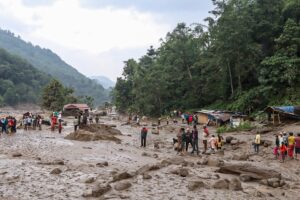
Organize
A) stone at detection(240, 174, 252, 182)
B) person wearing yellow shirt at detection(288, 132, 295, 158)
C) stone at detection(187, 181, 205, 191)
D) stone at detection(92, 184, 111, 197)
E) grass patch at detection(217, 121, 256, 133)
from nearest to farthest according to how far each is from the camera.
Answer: stone at detection(92, 184, 111, 197) → stone at detection(187, 181, 205, 191) → stone at detection(240, 174, 252, 182) → person wearing yellow shirt at detection(288, 132, 295, 158) → grass patch at detection(217, 121, 256, 133)

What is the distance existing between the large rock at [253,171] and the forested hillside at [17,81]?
427ft

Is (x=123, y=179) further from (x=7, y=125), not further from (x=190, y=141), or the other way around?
(x=7, y=125)

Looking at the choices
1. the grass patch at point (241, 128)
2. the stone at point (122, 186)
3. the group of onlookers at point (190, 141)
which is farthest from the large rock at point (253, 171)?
the grass patch at point (241, 128)

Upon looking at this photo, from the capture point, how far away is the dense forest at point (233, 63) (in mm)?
46344

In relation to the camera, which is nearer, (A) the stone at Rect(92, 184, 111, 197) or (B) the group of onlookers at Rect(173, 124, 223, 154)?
(A) the stone at Rect(92, 184, 111, 197)

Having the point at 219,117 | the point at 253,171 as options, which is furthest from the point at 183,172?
the point at 219,117

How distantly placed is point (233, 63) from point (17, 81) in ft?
398

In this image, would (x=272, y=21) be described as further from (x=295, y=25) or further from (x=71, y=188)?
(x=71, y=188)

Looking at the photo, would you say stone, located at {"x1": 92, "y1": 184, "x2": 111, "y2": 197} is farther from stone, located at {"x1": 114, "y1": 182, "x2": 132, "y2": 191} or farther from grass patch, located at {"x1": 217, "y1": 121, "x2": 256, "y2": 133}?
grass patch, located at {"x1": 217, "y1": 121, "x2": 256, "y2": 133}

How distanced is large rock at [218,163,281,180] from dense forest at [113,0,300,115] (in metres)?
27.5

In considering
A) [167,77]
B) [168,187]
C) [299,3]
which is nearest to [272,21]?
[299,3]

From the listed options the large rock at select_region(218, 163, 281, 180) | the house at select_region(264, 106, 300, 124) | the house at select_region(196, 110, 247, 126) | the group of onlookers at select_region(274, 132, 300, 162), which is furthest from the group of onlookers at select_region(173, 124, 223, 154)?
the house at select_region(196, 110, 247, 126)

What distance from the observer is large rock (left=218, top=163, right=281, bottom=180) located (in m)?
15.0

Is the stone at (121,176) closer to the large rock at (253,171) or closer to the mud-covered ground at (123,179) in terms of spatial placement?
the mud-covered ground at (123,179)
